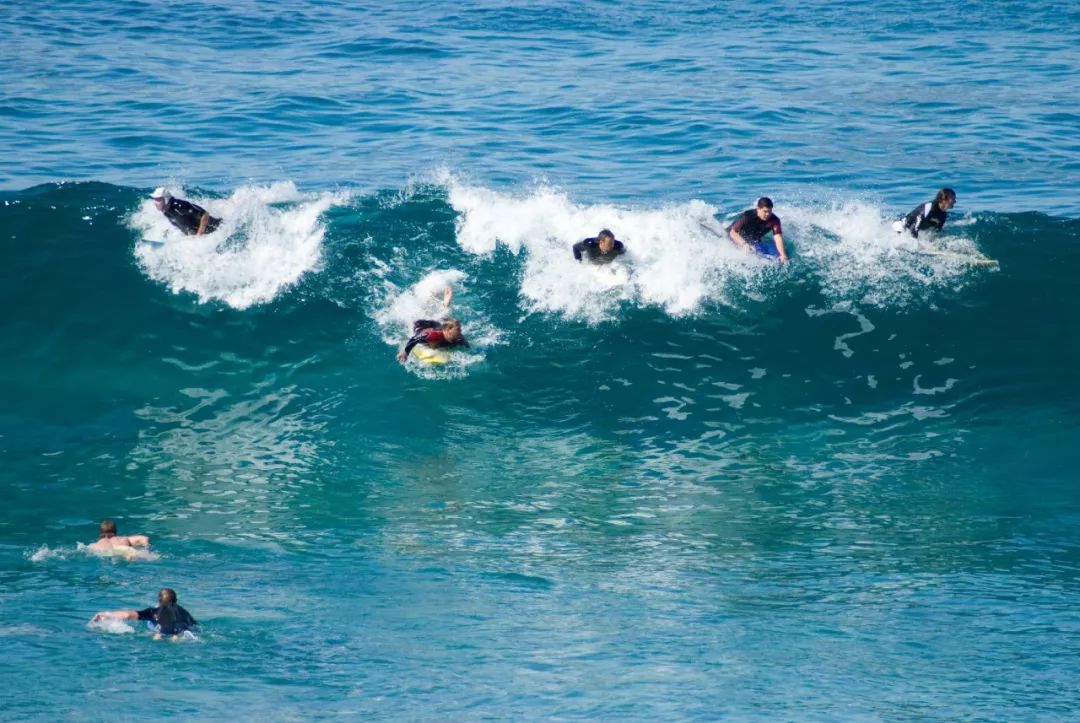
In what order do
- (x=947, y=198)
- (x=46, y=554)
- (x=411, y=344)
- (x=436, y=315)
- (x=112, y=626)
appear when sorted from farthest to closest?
(x=436, y=315), (x=947, y=198), (x=411, y=344), (x=46, y=554), (x=112, y=626)

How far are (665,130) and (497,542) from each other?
59.2 ft

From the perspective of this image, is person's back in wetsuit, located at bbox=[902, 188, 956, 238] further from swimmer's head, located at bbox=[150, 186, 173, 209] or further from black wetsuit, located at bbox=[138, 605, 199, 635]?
black wetsuit, located at bbox=[138, 605, 199, 635]

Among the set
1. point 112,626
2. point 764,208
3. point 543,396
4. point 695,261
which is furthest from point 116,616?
point 764,208

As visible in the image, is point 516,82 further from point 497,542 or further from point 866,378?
point 497,542

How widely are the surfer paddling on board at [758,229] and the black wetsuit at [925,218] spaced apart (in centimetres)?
222

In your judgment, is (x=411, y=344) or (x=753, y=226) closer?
(x=411, y=344)

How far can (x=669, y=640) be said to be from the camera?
13516mm

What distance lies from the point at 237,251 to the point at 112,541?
9.25 m

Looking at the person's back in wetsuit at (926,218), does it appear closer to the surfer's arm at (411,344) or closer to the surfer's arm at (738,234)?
the surfer's arm at (738,234)

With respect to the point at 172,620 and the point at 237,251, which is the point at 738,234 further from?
the point at 172,620

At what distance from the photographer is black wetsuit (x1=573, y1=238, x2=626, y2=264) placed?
22266mm

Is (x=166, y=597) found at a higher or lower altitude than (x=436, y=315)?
lower

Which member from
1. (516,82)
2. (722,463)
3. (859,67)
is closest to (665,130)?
(516,82)

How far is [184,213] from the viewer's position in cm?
2325
